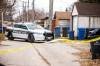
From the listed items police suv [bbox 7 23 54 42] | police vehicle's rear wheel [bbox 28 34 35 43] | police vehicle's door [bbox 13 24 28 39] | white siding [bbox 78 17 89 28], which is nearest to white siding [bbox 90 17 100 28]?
white siding [bbox 78 17 89 28]

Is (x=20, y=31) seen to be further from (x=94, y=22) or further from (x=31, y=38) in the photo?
(x=94, y=22)

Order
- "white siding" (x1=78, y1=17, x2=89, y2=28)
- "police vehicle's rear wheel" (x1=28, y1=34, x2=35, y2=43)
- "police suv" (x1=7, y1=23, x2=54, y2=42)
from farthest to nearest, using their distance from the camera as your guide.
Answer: "white siding" (x1=78, y1=17, x2=89, y2=28), "police vehicle's rear wheel" (x1=28, y1=34, x2=35, y2=43), "police suv" (x1=7, y1=23, x2=54, y2=42)

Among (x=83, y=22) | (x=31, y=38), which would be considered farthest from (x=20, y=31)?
(x=83, y=22)

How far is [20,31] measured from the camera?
32781mm

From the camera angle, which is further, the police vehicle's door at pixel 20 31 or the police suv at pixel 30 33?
the police vehicle's door at pixel 20 31

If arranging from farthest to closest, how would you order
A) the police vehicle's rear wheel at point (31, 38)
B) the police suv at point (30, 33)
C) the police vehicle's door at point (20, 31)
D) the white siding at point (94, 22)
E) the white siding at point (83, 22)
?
1. the white siding at point (94, 22)
2. the white siding at point (83, 22)
3. the police vehicle's door at point (20, 31)
4. the police vehicle's rear wheel at point (31, 38)
5. the police suv at point (30, 33)

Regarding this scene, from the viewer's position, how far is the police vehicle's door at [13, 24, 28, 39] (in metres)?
32.2

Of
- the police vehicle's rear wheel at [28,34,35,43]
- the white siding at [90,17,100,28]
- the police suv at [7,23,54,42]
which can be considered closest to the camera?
the police suv at [7,23,54,42]

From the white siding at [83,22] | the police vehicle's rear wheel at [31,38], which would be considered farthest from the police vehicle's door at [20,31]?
the white siding at [83,22]

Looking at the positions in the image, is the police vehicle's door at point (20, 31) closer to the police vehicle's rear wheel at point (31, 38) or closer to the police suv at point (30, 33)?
the police suv at point (30, 33)

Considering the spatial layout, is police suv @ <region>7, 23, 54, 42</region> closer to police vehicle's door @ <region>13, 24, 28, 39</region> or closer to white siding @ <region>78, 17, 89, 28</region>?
police vehicle's door @ <region>13, 24, 28, 39</region>

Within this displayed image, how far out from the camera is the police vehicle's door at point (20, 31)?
106 ft

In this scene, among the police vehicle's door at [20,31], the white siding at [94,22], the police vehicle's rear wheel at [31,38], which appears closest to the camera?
the police vehicle's rear wheel at [31,38]

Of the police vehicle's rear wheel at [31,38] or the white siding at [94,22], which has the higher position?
the white siding at [94,22]
